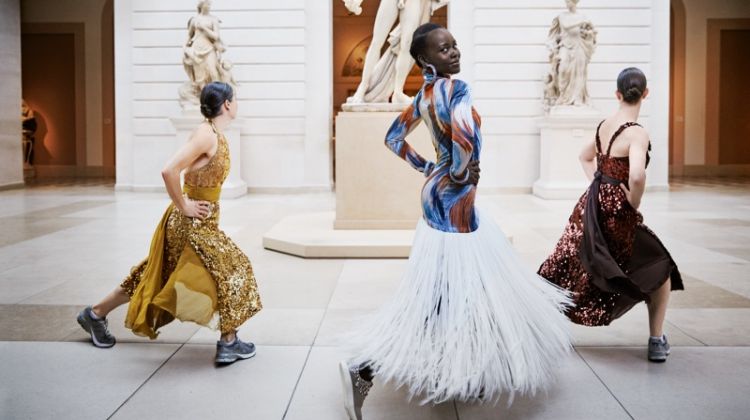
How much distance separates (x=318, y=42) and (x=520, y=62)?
4494mm

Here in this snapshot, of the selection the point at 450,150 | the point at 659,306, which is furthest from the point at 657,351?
the point at 450,150

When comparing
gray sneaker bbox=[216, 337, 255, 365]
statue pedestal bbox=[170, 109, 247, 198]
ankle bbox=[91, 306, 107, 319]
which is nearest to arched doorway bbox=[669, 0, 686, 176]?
statue pedestal bbox=[170, 109, 247, 198]

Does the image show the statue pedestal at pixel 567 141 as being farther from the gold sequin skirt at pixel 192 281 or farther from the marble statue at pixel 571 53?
the gold sequin skirt at pixel 192 281

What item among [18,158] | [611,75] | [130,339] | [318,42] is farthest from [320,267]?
[18,158]

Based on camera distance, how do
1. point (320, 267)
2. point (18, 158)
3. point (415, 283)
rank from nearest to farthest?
1. point (415, 283)
2. point (320, 267)
3. point (18, 158)

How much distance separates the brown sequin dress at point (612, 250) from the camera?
12.9 ft

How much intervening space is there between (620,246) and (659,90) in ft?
43.6

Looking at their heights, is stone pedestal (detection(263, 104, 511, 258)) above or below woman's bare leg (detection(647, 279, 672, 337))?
above

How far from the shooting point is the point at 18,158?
57.1ft

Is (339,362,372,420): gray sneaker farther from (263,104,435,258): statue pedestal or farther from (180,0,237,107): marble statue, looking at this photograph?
(180,0,237,107): marble statue

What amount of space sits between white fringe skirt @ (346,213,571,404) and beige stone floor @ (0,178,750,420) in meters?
0.29

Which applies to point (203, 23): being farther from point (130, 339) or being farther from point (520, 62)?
point (130, 339)

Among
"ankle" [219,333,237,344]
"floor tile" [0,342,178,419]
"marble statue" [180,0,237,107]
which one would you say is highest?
"marble statue" [180,0,237,107]

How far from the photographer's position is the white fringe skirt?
2.98 m
